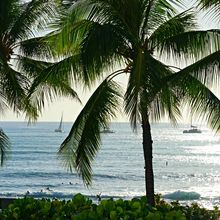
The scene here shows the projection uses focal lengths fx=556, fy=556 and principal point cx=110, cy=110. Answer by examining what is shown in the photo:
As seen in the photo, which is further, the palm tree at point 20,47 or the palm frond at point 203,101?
the palm tree at point 20,47

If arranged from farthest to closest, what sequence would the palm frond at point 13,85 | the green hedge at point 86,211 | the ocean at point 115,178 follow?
the ocean at point 115,178 → the palm frond at point 13,85 → the green hedge at point 86,211

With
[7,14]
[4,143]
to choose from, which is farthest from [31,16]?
[4,143]

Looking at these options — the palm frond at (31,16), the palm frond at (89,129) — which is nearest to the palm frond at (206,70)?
the palm frond at (89,129)

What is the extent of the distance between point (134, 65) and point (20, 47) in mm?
5308

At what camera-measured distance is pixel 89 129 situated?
38.1ft

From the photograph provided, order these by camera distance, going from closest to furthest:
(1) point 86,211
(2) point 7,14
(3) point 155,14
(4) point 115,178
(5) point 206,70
→ (1) point 86,211 < (5) point 206,70 < (3) point 155,14 < (2) point 7,14 < (4) point 115,178

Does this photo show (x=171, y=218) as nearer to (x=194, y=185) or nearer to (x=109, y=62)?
(x=109, y=62)

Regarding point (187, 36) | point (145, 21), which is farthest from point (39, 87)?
point (187, 36)

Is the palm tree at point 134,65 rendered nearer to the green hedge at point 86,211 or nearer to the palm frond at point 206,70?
the palm frond at point 206,70

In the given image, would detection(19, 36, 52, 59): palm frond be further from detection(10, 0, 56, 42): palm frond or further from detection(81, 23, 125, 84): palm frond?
detection(81, 23, 125, 84): palm frond

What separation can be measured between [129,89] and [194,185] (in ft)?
140

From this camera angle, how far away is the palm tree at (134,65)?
10109 mm

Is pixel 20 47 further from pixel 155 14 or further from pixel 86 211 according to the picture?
pixel 86 211

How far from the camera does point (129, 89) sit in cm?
1043
